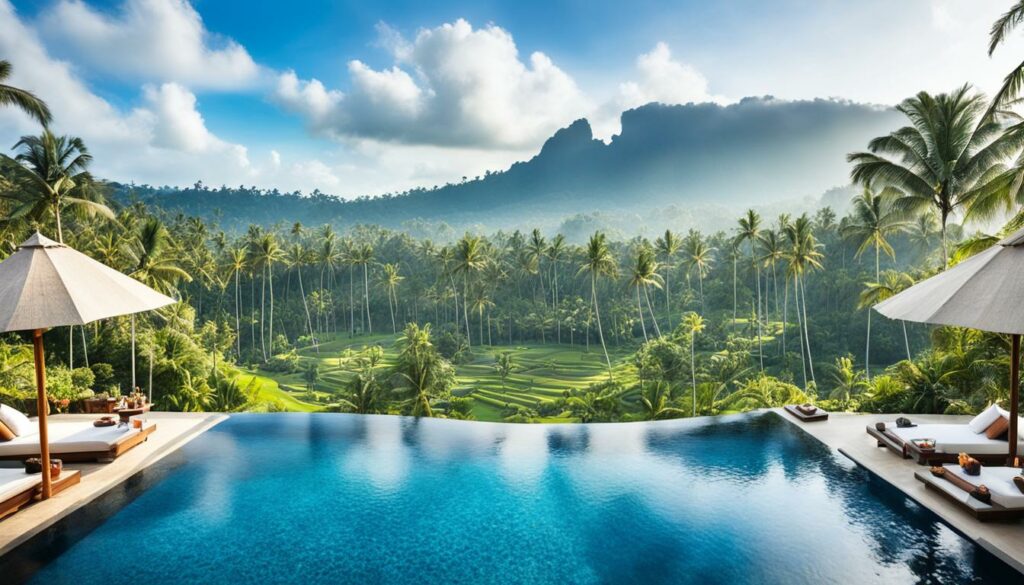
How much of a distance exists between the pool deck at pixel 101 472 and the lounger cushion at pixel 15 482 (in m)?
0.30

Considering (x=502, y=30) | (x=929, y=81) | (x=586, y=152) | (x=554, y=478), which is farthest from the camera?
(x=586, y=152)

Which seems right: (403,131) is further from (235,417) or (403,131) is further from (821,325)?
(235,417)

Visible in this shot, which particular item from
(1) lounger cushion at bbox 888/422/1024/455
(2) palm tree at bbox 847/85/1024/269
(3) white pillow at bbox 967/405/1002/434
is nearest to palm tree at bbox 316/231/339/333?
(2) palm tree at bbox 847/85/1024/269

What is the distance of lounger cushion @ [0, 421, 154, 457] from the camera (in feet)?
27.6

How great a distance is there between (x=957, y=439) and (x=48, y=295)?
495 inches

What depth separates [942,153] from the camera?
583 inches

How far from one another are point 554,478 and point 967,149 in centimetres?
1425

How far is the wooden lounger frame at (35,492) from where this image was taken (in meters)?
6.73

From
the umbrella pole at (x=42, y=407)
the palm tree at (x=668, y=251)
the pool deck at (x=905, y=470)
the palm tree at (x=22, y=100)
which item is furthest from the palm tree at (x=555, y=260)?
the umbrella pole at (x=42, y=407)

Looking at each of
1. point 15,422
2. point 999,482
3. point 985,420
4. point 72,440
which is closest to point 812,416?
point 985,420

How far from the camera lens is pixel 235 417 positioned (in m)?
12.3

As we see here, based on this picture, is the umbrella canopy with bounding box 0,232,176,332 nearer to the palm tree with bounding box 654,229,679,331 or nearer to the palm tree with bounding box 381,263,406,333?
the palm tree with bounding box 654,229,679,331

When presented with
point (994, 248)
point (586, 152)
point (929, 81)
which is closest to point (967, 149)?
point (929, 81)

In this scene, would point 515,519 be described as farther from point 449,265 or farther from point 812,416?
point 449,265
